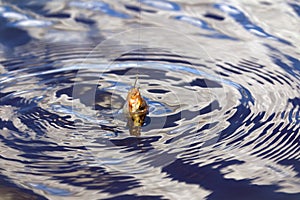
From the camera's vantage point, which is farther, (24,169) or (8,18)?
(8,18)

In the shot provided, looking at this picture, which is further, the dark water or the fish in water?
the fish in water

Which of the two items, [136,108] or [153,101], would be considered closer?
[136,108]

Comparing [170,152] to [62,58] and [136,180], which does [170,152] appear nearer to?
[136,180]

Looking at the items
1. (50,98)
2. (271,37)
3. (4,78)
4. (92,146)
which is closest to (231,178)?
(92,146)

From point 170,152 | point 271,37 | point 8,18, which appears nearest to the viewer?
point 170,152

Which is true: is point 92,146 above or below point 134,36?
below

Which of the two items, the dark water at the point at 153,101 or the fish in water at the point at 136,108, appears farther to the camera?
the fish in water at the point at 136,108

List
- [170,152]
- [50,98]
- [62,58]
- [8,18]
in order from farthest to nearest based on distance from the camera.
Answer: [8,18]
[62,58]
[50,98]
[170,152]
